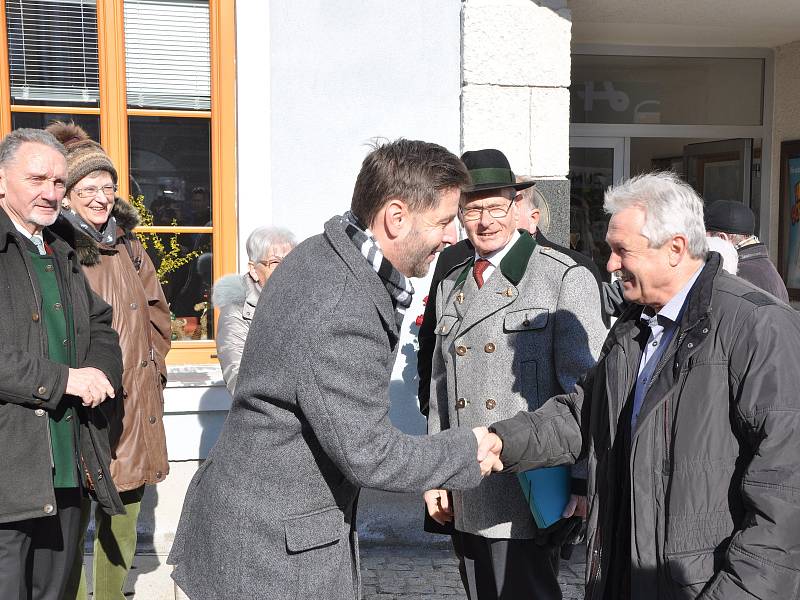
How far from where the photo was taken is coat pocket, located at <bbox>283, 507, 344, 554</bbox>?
220cm

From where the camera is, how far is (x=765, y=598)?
202 centimetres

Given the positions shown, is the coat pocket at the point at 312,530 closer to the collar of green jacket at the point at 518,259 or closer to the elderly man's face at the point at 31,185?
the collar of green jacket at the point at 518,259

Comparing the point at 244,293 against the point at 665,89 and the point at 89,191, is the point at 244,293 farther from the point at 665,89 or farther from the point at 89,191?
the point at 665,89

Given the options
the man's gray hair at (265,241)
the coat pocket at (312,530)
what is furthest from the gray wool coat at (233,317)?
the coat pocket at (312,530)

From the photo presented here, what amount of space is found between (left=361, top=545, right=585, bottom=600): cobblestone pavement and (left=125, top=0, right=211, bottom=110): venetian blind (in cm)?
286

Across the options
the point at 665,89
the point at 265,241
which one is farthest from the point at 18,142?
the point at 665,89

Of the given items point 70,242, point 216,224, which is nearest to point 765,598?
point 70,242

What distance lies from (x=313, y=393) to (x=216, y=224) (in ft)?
11.7

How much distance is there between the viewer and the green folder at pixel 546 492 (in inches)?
117

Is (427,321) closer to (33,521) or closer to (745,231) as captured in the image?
(33,521)

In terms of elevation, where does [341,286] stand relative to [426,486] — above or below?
above

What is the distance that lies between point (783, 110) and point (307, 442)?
21.4 ft

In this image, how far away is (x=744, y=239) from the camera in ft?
16.4

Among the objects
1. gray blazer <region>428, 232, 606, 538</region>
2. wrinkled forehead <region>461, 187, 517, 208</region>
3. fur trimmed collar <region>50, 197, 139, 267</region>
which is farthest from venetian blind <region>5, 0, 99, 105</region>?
gray blazer <region>428, 232, 606, 538</region>
